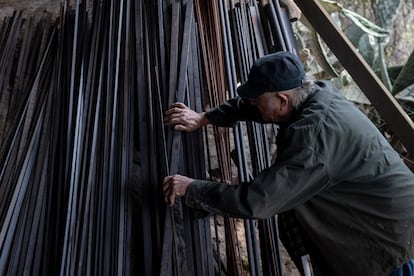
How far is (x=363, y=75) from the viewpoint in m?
1.31

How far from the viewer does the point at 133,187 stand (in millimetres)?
1719

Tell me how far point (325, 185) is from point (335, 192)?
13cm

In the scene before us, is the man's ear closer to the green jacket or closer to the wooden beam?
the green jacket

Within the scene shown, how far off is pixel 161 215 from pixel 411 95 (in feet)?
13.0

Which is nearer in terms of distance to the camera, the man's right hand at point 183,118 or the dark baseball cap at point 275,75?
the dark baseball cap at point 275,75

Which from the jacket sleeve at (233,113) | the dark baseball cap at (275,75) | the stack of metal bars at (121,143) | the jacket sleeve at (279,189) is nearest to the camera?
the jacket sleeve at (279,189)

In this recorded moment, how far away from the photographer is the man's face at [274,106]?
1.40 m

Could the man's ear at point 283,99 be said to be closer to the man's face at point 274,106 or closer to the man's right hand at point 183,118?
the man's face at point 274,106

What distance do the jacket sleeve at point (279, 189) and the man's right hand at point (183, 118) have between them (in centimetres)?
45

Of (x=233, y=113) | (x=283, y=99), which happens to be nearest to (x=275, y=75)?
(x=283, y=99)

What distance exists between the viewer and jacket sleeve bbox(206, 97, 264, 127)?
66.8 inches

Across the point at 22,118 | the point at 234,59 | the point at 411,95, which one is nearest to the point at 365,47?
the point at 411,95

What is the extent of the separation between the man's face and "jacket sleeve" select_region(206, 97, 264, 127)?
0.22 meters

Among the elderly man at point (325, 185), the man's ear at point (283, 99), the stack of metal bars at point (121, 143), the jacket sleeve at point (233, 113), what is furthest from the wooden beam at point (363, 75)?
the stack of metal bars at point (121, 143)
